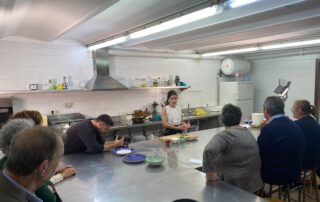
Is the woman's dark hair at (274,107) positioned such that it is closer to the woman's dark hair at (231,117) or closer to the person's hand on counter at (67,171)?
the woman's dark hair at (231,117)

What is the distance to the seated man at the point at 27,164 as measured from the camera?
1.00m

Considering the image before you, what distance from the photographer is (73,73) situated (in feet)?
15.3

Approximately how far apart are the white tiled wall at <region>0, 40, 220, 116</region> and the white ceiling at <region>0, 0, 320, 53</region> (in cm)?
37

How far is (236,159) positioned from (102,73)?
3.48 m

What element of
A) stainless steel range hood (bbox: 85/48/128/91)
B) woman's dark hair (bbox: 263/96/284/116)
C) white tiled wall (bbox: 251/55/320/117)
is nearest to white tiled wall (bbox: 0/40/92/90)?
stainless steel range hood (bbox: 85/48/128/91)

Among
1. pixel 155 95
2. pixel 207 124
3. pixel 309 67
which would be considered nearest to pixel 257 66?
pixel 309 67

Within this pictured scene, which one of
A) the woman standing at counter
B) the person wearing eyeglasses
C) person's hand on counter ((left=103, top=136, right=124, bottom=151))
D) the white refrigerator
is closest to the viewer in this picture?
person's hand on counter ((left=103, top=136, right=124, bottom=151))

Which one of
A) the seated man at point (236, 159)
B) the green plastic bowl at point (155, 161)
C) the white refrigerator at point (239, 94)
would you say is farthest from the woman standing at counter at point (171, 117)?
the white refrigerator at point (239, 94)

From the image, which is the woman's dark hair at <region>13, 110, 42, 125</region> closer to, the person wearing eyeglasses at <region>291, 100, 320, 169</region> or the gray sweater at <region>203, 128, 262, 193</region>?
the gray sweater at <region>203, 128, 262, 193</region>

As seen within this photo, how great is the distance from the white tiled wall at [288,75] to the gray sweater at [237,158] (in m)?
4.68

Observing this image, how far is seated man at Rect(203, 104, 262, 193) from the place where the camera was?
206cm

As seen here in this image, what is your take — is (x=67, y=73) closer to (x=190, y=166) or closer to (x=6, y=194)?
(x=190, y=166)

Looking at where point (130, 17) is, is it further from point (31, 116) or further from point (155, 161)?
point (155, 161)

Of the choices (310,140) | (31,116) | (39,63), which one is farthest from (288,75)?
(31,116)
